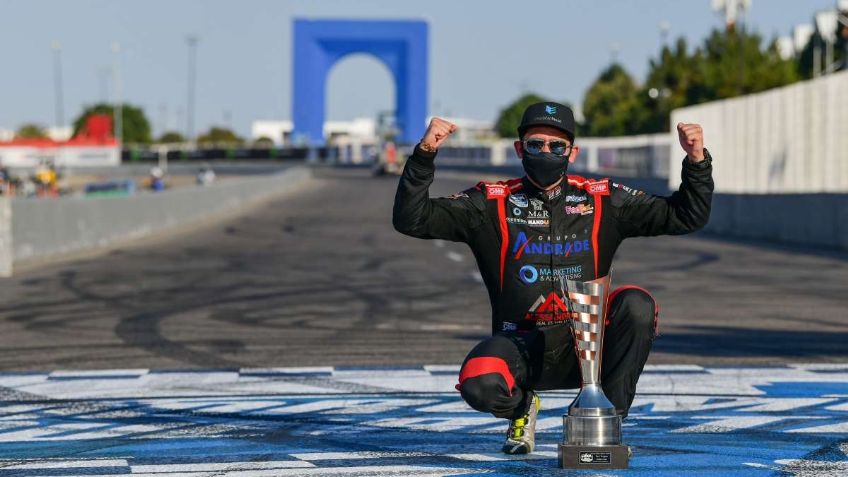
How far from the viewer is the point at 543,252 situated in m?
6.47

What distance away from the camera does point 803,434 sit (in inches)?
289

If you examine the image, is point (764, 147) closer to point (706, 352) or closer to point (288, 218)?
point (288, 218)

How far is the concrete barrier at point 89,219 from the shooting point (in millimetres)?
24016

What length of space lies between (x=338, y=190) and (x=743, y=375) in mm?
56133

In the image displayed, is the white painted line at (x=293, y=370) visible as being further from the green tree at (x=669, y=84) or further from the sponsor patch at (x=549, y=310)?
the green tree at (x=669, y=84)

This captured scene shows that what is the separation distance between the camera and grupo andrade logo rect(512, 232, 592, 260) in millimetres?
6469

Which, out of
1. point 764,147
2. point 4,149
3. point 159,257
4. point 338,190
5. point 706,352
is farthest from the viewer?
point 4,149

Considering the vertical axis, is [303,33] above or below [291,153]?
above

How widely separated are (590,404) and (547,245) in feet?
2.52

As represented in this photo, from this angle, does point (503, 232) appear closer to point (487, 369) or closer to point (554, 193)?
point (554, 193)

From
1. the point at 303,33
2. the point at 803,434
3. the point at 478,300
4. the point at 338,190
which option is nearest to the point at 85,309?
the point at 478,300

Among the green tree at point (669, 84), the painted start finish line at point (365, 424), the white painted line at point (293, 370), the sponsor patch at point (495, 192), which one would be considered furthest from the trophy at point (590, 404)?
the green tree at point (669, 84)

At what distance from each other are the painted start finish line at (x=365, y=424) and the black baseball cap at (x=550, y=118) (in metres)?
1.36

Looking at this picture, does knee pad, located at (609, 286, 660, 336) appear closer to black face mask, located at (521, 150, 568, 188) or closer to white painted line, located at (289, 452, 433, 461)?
black face mask, located at (521, 150, 568, 188)
